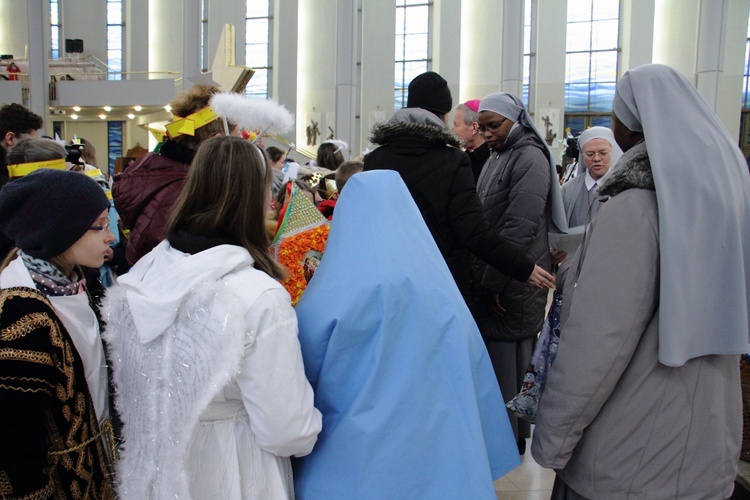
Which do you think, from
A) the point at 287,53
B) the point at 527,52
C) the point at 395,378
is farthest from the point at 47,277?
the point at 527,52

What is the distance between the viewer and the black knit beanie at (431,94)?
8.59 feet

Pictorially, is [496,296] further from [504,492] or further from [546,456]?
[546,456]

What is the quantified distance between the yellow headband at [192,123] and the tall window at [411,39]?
59.6ft

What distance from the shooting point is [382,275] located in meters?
1.24

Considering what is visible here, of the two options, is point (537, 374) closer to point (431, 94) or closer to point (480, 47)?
point (431, 94)

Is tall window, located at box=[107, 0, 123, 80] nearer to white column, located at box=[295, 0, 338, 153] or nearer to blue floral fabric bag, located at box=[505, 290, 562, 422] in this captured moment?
white column, located at box=[295, 0, 338, 153]

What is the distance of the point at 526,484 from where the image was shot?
2.93m

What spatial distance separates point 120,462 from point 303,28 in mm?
20064

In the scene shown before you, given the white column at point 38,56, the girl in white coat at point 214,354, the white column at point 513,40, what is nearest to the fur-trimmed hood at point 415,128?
the girl in white coat at point 214,354

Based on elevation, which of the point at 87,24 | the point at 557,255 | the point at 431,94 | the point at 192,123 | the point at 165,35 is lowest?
the point at 557,255

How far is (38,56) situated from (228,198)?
16593 mm

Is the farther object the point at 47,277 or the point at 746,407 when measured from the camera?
the point at 746,407

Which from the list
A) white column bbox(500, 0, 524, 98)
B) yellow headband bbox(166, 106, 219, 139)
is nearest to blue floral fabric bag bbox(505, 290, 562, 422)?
yellow headband bbox(166, 106, 219, 139)

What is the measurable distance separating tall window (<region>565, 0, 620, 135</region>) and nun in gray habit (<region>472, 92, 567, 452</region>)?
17.3 metres
